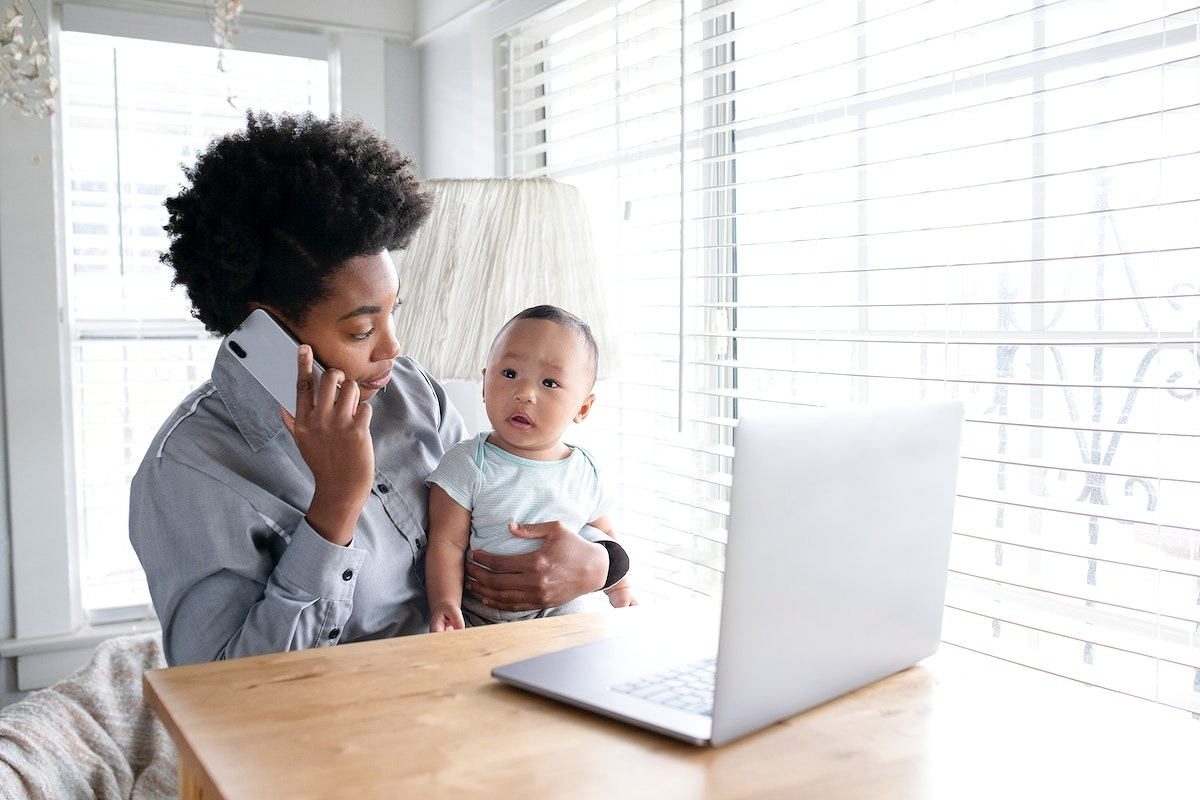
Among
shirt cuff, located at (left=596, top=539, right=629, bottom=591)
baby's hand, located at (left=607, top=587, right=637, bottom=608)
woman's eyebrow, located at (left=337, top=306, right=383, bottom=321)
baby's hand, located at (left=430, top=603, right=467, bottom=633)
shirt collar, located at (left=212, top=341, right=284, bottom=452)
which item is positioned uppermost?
woman's eyebrow, located at (left=337, top=306, right=383, bottom=321)

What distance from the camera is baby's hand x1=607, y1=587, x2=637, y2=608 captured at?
161 centimetres

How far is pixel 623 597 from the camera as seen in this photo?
162 cm

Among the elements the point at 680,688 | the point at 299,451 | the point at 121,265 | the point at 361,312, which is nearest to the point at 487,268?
the point at 361,312

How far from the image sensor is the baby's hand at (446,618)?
4.59 ft

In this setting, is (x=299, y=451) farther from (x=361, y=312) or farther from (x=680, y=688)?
(x=680, y=688)

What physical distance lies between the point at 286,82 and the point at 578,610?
2375 mm

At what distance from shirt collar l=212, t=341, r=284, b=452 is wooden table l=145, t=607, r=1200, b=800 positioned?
0.41 metres

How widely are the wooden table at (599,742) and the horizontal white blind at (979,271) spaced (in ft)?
1.55

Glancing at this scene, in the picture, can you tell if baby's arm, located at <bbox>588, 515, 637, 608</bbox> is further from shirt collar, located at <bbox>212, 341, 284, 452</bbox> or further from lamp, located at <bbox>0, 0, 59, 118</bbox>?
lamp, located at <bbox>0, 0, 59, 118</bbox>

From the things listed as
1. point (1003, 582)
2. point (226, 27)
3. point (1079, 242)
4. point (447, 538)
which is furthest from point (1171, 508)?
point (226, 27)

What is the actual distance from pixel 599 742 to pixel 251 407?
780mm

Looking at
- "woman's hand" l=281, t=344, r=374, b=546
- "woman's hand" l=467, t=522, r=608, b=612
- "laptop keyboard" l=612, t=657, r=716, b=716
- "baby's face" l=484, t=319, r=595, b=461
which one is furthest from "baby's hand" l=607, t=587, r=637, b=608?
"laptop keyboard" l=612, t=657, r=716, b=716

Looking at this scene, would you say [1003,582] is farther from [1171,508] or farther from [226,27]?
[226,27]

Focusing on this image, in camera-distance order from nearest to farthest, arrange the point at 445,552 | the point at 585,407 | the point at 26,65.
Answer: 1. the point at 445,552
2. the point at 585,407
3. the point at 26,65
